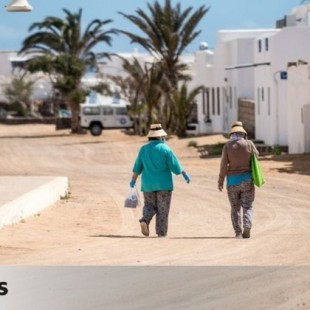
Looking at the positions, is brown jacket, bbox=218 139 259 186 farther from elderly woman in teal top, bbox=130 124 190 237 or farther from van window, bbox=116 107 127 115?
van window, bbox=116 107 127 115

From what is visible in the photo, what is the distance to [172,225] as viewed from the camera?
17.5m

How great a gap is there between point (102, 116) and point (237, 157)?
44456mm

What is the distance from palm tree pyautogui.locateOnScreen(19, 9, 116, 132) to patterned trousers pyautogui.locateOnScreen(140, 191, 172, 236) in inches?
1744

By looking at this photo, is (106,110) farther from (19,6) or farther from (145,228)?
(145,228)

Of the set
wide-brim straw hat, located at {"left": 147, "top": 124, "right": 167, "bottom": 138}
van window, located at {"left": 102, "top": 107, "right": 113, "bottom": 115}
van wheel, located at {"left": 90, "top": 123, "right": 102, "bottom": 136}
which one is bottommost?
van wheel, located at {"left": 90, "top": 123, "right": 102, "bottom": 136}

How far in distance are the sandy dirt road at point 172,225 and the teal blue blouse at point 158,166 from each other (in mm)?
776

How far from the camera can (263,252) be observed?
1202cm

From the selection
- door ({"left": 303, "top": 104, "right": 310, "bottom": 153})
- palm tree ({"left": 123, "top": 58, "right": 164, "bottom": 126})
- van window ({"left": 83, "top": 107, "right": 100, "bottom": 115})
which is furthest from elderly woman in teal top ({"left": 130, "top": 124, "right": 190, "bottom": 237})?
van window ({"left": 83, "top": 107, "right": 100, "bottom": 115})

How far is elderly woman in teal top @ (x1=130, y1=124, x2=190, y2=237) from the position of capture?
47.4 ft

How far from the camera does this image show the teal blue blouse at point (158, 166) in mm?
14414

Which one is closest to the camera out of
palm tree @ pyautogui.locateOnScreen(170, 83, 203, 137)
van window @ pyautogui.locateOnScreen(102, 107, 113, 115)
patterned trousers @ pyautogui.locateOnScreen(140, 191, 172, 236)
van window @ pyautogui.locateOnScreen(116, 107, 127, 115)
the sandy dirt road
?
the sandy dirt road

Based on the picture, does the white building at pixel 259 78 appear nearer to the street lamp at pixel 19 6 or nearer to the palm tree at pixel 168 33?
the palm tree at pixel 168 33

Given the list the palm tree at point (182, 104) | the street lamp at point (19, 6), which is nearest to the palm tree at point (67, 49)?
the palm tree at point (182, 104)

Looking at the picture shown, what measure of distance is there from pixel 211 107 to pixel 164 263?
42.3 metres
